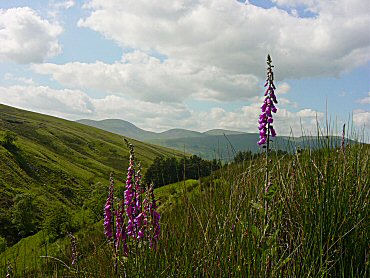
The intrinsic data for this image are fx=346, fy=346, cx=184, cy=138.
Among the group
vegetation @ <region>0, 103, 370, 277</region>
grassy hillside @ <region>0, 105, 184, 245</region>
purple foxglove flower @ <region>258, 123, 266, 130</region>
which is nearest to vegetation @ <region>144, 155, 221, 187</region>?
vegetation @ <region>0, 103, 370, 277</region>

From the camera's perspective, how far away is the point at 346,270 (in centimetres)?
318

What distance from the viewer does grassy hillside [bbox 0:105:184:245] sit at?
237ft

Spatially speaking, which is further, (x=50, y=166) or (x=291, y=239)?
(x=50, y=166)

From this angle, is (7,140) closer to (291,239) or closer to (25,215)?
(25,215)

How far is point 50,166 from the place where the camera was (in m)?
94.4

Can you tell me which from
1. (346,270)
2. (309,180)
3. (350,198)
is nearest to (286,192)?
(309,180)

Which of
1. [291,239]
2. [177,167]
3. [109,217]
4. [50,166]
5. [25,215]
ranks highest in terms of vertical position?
[177,167]

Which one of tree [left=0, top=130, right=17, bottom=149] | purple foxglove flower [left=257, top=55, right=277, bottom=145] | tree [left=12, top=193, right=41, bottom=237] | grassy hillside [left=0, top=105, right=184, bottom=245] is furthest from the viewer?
tree [left=0, top=130, right=17, bottom=149]

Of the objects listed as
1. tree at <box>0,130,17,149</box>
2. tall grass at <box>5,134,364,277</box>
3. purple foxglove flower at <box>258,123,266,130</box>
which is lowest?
tree at <box>0,130,17,149</box>

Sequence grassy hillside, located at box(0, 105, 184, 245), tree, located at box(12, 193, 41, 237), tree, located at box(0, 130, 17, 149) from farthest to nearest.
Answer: tree, located at box(0, 130, 17, 149) → grassy hillside, located at box(0, 105, 184, 245) → tree, located at box(12, 193, 41, 237)

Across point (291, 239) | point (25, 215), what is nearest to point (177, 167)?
point (291, 239)

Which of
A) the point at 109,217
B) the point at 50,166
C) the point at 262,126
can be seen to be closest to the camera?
Result: the point at 262,126

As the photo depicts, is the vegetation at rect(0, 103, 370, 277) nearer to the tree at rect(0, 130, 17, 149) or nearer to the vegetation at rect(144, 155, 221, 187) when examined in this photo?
the vegetation at rect(144, 155, 221, 187)

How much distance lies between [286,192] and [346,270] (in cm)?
94
